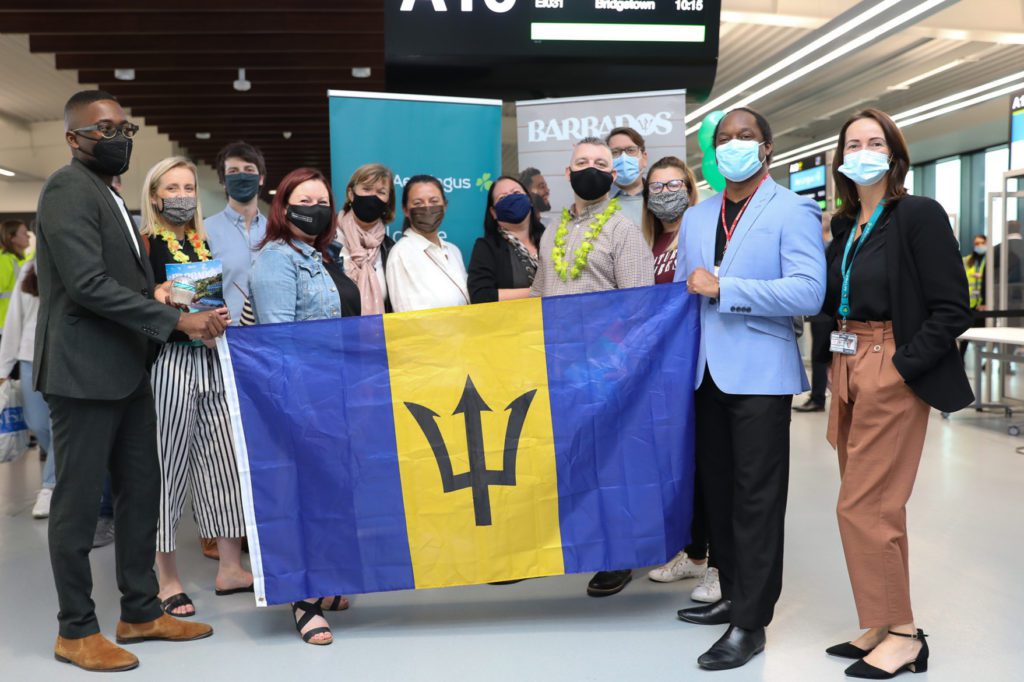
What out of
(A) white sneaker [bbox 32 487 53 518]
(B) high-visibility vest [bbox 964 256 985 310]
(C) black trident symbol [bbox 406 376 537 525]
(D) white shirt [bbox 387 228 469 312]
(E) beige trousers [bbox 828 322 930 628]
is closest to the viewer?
(E) beige trousers [bbox 828 322 930 628]

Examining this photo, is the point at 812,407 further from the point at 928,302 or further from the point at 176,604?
the point at 176,604

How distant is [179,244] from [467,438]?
4.09 feet

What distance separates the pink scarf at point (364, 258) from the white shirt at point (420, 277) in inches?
4.8

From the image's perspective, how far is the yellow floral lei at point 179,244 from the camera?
9.77ft

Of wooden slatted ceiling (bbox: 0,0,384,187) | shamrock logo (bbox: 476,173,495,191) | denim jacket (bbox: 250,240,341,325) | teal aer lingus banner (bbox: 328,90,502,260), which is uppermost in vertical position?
wooden slatted ceiling (bbox: 0,0,384,187)

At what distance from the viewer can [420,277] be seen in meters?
3.24

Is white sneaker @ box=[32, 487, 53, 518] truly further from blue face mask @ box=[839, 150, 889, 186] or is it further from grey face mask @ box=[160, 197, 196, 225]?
blue face mask @ box=[839, 150, 889, 186]

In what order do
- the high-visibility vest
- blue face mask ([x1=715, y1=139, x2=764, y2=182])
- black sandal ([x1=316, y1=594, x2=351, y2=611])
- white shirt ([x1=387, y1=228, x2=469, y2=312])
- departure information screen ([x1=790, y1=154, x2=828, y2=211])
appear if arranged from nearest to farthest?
blue face mask ([x1=715, y1=139, x2=764, y2=182])
black sandal ([x1=316, y1=594, x2=351, y2=611])
white shirt ([x1=387, y1=228, x2=469, y2=312])
departure information screen ([x1=790, y1=154, x2=828, y2=211])
the high-visibility vest

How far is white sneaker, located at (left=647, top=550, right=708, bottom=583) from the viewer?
10.6 feet

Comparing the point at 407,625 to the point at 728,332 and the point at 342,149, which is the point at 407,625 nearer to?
the point at 728,332

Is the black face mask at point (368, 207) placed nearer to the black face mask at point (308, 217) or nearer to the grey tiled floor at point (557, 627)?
the black face mask at point (308, 217)

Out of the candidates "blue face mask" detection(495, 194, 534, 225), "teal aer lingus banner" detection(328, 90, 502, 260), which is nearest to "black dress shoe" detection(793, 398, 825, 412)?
"teal aer lingus banner" detection(328, 90, 502, 260)

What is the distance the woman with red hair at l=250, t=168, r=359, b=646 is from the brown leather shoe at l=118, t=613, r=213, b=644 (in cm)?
34

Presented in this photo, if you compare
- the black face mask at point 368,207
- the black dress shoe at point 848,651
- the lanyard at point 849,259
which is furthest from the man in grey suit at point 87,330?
the black dress shoe at point 848,651
